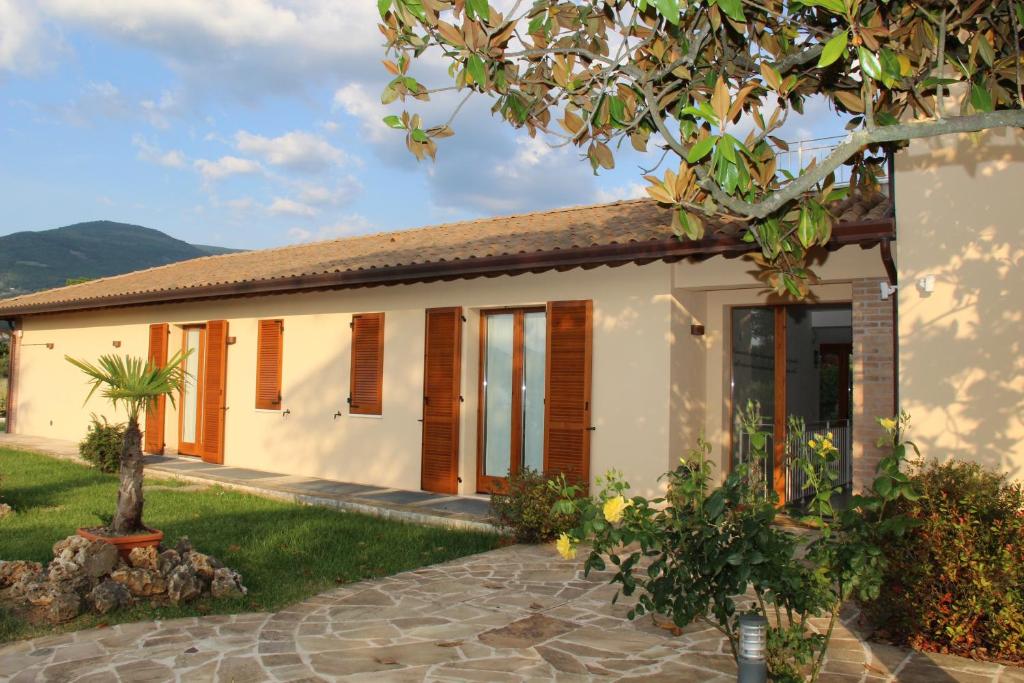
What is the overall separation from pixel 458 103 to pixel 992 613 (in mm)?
4024

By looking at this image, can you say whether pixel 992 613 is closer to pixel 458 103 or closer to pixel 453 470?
pixel 458 103

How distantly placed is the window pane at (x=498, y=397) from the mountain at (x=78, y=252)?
57.6 m

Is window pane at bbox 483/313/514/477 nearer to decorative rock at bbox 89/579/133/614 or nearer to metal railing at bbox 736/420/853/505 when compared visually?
metal railing at bbox 736/420/853/505

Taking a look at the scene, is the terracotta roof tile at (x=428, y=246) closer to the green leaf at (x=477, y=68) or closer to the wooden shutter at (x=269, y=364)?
the wooden shutter at (x=269, y=364)

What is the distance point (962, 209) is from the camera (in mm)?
6441

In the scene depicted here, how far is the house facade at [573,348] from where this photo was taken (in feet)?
22.8

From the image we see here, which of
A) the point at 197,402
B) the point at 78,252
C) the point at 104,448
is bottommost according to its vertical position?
the point at 104,448

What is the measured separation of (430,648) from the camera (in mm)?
4891

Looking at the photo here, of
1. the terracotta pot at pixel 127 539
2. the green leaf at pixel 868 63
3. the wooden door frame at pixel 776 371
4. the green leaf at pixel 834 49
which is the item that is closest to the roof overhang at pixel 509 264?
the wooden door frame at pixel 776 371

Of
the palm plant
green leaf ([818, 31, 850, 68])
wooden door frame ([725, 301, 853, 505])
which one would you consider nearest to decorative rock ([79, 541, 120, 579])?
the palm plant

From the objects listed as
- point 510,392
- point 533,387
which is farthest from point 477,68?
point 510,392

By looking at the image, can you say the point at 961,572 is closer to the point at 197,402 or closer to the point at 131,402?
the point at 131,402

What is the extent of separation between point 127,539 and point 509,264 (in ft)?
16.1

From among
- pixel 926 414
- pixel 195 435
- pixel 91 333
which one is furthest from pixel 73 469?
pixel 926 414
